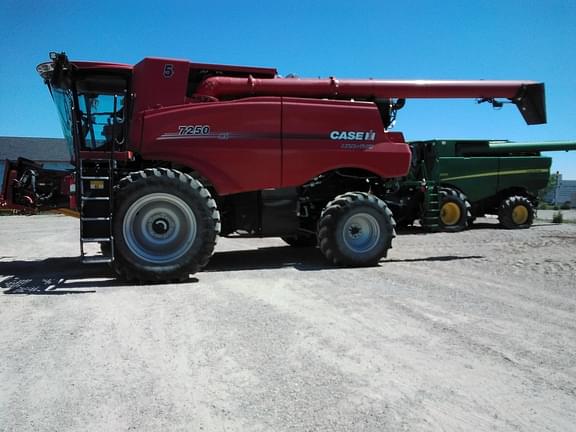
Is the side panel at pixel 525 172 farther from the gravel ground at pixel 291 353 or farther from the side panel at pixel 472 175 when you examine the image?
the gravel ground at pixel 291 353

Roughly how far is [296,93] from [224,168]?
182 centimetres

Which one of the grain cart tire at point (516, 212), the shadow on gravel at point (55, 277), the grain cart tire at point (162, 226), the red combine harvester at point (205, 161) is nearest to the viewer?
the shadow on gravel at point (55, 277)

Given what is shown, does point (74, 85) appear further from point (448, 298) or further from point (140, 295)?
point (448, 298)

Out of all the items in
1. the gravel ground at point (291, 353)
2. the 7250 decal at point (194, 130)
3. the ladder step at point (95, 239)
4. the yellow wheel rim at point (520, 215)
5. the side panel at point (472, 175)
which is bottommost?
the gravel ground at point (291, 353)

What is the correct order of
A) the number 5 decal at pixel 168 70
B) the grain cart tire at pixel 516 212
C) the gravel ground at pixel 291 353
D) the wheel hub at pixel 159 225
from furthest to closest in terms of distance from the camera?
the grain cart tire at pixel 516 212, the number 5 decal at pixel 168 70, the wheel hub at pixel 159 225, the gravel ground at pixel 291 353

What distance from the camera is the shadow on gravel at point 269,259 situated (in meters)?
7.92

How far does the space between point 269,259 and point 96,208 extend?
11.0 feet

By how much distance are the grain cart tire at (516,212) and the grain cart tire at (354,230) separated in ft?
29.0

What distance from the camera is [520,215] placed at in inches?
608

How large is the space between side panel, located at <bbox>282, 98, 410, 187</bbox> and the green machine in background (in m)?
5.70

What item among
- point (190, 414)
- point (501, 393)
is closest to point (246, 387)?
point (190, 414)

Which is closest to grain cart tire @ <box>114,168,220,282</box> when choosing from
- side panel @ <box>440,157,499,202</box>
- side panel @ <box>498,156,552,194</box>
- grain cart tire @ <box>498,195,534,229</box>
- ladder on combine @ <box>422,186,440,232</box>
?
ladder on combine @ <box>422,186,440,232</box>

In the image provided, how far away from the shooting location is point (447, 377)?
333cm

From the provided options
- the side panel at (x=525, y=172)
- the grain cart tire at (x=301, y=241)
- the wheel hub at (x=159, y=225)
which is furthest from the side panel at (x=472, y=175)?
the wheel hub at (x=159, y=225)
